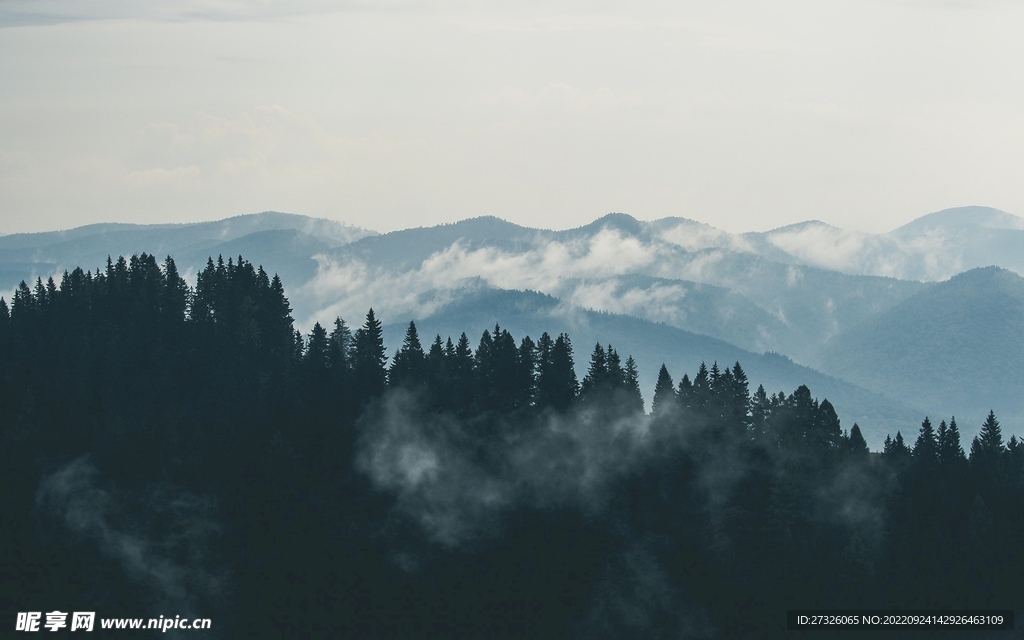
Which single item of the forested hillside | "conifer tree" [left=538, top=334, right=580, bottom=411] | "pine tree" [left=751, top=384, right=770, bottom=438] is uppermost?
"conifer tree" [left=538, top=334, right=580, bottom=411]

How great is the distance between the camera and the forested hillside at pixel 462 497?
162 metres

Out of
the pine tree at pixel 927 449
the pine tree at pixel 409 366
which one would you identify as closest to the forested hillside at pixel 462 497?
the pine tree at pixel 927 449

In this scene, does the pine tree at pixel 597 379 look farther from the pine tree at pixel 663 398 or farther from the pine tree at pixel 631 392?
the pine tree at pixel 663 398

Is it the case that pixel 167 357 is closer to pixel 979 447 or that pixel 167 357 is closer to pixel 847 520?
pixel 847 520

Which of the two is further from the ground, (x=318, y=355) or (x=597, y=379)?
(x=318, y=355)

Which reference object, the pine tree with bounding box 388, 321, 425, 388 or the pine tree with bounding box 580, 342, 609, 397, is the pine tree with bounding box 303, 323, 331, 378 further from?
the pine tree with bounding box 580, 342, 609, 397

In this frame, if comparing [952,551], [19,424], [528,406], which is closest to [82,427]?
[19,424]

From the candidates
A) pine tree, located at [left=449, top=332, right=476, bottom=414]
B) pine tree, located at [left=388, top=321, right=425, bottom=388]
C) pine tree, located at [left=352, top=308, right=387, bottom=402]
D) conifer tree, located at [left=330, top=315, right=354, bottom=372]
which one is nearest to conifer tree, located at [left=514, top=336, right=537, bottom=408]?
pine tree, located at [left=449, top=332, right=476, bottom=414]

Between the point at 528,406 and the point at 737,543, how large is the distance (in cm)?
3526

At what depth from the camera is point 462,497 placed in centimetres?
18000

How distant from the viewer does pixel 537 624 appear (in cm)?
16662

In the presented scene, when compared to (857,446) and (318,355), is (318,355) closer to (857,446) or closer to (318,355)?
(318,355)

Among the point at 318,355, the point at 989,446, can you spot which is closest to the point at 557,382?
the point at 318,355

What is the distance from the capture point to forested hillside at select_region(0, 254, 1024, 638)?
16150 cm
